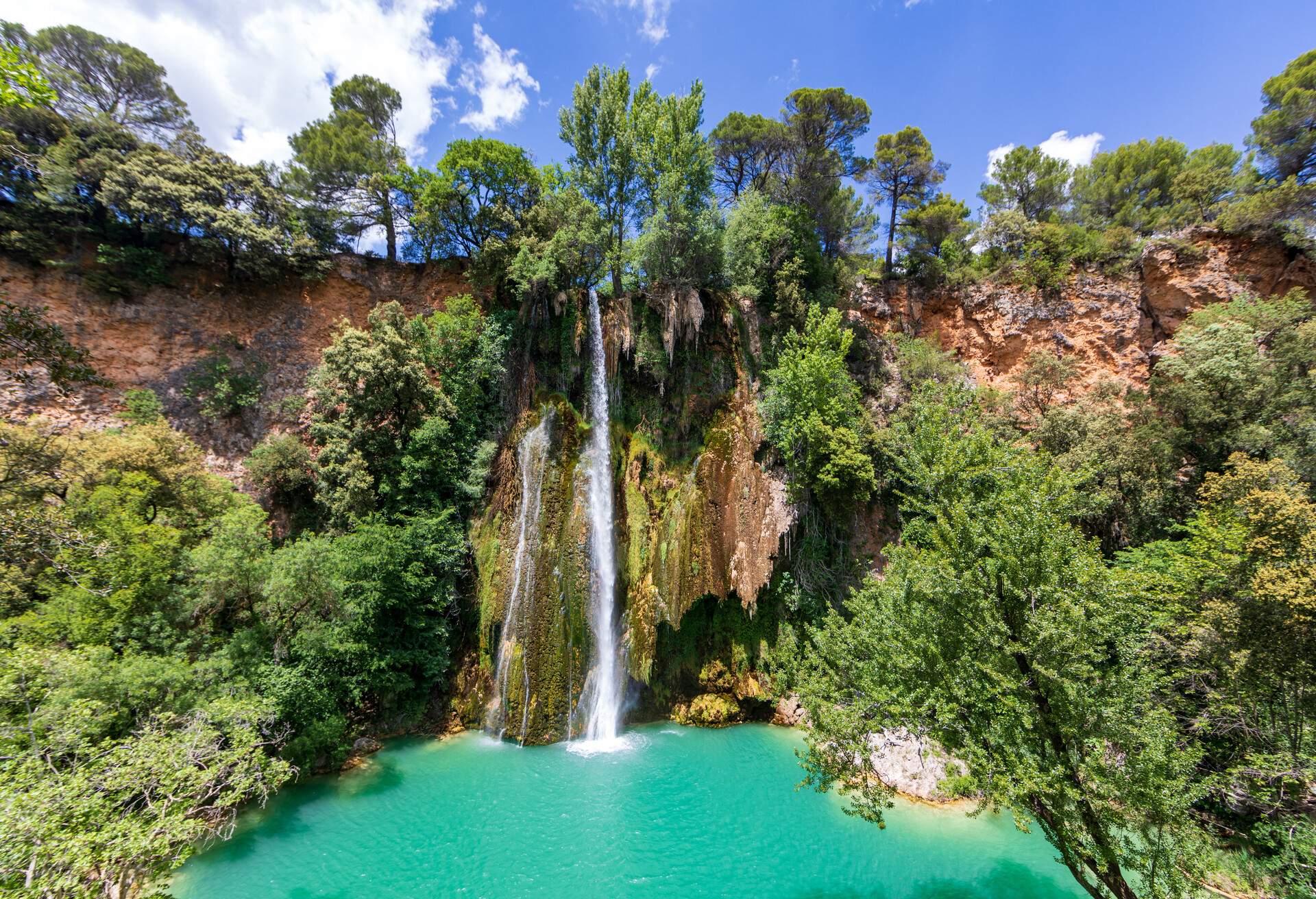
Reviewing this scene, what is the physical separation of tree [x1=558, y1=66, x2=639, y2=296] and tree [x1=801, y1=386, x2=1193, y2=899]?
1737 cm

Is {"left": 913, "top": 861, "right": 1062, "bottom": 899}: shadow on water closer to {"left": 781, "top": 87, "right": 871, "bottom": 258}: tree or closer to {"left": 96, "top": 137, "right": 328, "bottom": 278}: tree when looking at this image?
{"left": 781, "top": 87, "right": 871, "bottom": 258}: tree

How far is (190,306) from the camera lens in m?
18.9

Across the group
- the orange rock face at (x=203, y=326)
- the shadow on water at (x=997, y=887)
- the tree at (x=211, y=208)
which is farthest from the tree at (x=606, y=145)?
the shadow on water at (x=997, y=887)

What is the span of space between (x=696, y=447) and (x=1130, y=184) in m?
26.5

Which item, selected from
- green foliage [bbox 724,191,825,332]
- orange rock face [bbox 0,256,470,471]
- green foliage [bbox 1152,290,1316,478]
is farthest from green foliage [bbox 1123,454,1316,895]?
orange rock face [bbox 0,256,470,471]

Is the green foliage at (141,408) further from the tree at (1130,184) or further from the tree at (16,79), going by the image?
the tree at (1130,184)

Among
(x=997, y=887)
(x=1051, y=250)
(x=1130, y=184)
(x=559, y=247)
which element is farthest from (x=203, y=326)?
(x=1130, y=184)

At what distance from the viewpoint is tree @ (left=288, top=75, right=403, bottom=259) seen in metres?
20.8

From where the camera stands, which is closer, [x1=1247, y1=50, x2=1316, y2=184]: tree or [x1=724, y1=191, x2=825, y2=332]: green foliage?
[x1=1247, y1=50, x2=1316, y2=184]: tree

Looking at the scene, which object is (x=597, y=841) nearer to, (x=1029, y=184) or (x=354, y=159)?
(x=354, y=159)

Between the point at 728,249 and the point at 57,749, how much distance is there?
23158 millimetres

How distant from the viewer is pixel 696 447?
19.8 meters

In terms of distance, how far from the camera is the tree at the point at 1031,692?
6758 mm

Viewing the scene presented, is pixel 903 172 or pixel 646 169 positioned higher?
pixel 903 172
